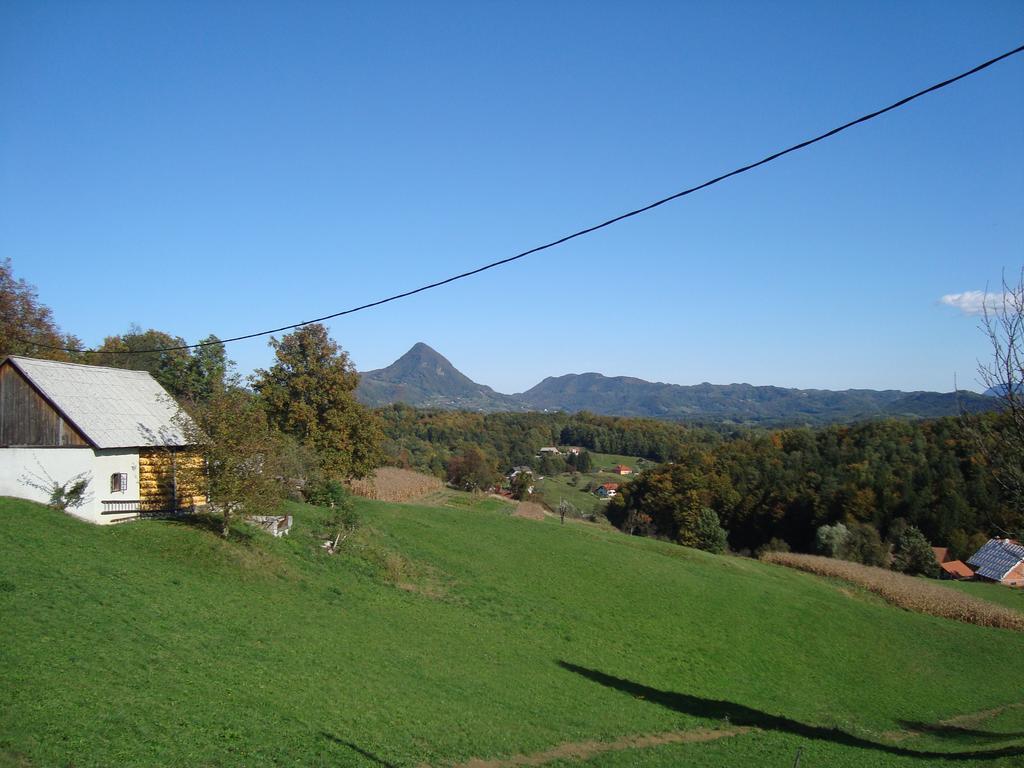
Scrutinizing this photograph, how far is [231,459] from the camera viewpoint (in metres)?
22.9

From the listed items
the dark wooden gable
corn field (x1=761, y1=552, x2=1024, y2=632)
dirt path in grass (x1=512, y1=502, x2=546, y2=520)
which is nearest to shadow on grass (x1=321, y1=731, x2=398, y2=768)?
the dark wooden gable

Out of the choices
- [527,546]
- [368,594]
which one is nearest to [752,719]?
[368,594]

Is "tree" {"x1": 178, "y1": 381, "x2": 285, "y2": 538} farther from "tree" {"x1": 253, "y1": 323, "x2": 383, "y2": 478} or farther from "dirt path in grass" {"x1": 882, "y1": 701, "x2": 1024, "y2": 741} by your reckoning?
"dirt path in grass" {"x1": 882, "y1": 701, "x2": 1024, "y2": 741}

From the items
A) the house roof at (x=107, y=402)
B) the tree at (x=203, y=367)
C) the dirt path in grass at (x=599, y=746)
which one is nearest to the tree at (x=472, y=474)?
the tree at (x=203, y=367)

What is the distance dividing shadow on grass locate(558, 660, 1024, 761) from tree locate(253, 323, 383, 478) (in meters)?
21.4

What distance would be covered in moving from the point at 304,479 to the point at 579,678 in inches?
764

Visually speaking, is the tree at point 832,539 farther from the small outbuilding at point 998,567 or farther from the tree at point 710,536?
the tree at point 710,536

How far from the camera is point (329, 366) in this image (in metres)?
38.9

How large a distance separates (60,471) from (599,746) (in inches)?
754

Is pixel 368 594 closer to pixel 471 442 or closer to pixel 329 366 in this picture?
pixel 329 366

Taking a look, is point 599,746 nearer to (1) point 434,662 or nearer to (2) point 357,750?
(1) point 434,662

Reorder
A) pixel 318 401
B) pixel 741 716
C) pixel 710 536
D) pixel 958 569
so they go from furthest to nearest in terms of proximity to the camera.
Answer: pixel 958 569
pixel 710 536
pixel 318 401
pixel 741 716

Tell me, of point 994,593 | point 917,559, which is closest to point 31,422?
point 994,593

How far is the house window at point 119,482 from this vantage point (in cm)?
2361
